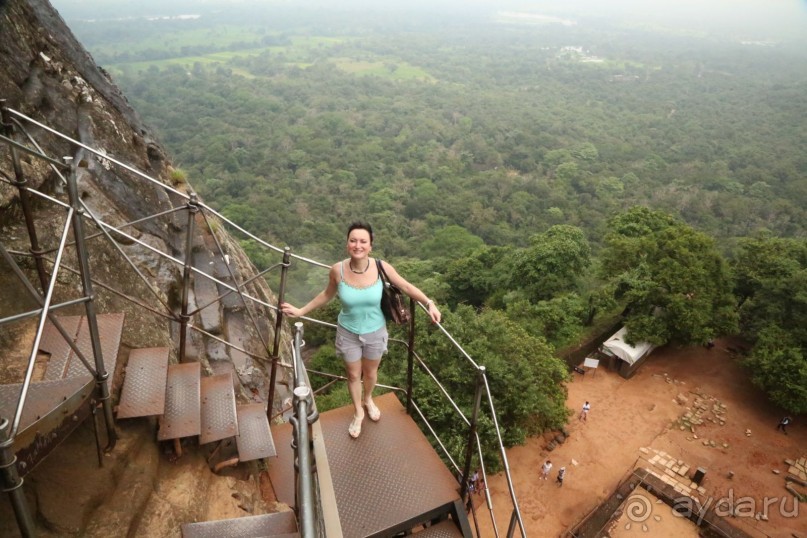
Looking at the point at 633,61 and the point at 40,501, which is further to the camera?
the point at 633,61

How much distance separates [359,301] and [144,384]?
59.6 inches

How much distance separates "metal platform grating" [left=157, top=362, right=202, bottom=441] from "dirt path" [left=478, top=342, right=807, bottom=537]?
9534 mm

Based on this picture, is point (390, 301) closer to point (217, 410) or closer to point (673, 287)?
point (217, 410)

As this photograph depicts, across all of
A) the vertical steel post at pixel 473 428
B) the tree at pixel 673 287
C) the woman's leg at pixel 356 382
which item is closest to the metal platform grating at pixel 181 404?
the woman's leg at pixel 356 382

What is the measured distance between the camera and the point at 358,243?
10.5ft

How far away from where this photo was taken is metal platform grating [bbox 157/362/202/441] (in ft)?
9.95

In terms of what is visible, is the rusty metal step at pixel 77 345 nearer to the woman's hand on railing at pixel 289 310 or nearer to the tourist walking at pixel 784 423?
the woman's hand on railing at pixel 289 310

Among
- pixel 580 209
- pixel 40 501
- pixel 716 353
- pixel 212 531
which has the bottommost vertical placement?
pixel 580 209

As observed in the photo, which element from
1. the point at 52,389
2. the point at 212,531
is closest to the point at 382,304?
the point at 212,531

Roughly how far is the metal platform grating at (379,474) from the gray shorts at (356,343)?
695mm

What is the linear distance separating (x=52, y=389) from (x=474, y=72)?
449 ft

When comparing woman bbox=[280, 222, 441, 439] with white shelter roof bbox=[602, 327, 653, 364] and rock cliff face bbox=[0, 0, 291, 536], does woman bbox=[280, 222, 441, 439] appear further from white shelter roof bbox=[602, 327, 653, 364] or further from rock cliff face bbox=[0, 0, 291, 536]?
white shelter roof bbox=[602, 327, 653, 364]

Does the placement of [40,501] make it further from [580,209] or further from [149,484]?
[580,209]

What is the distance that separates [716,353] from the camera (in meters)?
16.4
